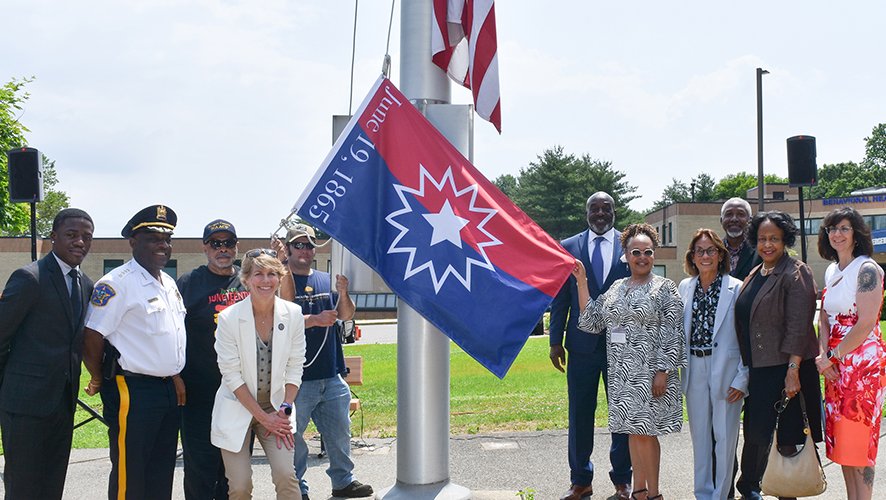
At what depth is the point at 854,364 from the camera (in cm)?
530

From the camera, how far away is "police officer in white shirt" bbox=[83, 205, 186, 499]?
4.82m

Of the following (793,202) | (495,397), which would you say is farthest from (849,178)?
(495,397)

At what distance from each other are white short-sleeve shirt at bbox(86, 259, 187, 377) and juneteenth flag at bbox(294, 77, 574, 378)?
1.16m

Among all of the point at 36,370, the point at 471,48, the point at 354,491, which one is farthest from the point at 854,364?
the point at 36,370

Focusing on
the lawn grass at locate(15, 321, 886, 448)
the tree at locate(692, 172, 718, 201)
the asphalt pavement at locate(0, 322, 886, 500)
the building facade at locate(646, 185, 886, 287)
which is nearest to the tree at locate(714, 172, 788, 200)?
the tree at locate(692, 172, 718, 201)

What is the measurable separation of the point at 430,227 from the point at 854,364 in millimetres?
3031

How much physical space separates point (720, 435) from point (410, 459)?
222 centimetres

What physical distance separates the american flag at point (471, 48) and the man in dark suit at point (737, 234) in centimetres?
233

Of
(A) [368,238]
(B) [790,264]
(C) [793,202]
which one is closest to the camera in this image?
(A) [368,238]

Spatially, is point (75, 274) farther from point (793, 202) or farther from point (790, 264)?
point (793, 202)

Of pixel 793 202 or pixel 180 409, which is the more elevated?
pixel 793 202

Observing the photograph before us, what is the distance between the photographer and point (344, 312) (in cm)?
572

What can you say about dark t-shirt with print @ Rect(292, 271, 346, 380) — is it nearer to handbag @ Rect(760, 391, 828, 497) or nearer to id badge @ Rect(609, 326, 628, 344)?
id badge @ Rect(609, 326, 628, 344)

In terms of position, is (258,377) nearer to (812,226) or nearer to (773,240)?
(773,240)
